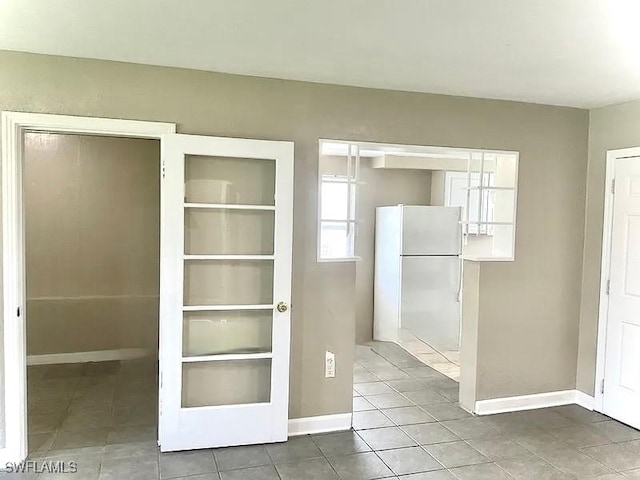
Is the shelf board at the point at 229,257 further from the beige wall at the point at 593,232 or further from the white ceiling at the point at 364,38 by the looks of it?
the beige wall at the point at 593,232

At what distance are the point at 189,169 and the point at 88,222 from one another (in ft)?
8.20

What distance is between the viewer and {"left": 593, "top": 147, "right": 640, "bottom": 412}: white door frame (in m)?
3.98

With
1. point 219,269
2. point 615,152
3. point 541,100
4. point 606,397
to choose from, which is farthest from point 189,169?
point 606,397

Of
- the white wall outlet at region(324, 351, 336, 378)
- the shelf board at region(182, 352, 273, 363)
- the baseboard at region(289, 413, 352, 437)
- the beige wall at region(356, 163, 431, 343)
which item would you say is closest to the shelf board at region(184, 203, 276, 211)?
the shelf board at region(182, 352, 273, 363)

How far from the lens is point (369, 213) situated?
22.6 feet

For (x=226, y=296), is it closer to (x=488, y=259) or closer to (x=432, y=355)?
(x=488, y=259)

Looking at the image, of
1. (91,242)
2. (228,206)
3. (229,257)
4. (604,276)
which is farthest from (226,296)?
(604,276)

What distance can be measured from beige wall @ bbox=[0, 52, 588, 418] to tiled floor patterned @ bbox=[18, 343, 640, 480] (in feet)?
1.04

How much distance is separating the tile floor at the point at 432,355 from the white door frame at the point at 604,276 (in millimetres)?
1187

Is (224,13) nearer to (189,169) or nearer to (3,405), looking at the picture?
(189,169)

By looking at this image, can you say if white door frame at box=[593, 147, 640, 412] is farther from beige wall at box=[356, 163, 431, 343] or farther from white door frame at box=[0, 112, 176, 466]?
white door frame at box=[0, 112, 176, 466]

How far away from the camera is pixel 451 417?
394 cm

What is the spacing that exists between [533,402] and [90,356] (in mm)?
4140

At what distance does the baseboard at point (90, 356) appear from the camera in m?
5.16
